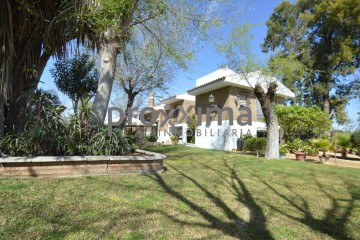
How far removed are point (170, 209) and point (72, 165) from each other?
276cm

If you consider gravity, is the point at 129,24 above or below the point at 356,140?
above

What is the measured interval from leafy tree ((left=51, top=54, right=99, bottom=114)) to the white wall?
32.8 ft

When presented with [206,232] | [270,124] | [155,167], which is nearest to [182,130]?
[270,124]

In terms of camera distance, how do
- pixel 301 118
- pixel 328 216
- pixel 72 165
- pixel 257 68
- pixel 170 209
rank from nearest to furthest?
pixel 170 209 < pixel 328 216 < pixel 72 165 < pixel 257 68 < pixel 301 118

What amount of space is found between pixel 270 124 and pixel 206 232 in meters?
9.67

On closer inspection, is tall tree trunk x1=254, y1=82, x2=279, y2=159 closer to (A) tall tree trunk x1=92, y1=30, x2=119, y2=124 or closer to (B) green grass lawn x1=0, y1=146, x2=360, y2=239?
(B) green grass lawn x1=0, y1=146, x2=360, y2=239

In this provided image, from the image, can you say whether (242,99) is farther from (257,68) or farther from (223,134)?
(257,68)

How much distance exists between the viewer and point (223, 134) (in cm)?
1781

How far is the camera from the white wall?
17.4m

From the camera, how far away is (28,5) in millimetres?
5809

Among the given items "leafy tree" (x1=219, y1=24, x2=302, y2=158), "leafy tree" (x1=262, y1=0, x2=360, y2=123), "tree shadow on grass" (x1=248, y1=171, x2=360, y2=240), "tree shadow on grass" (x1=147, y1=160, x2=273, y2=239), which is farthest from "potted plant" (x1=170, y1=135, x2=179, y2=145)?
"tree shadow on grass" (x1=248, y1=171, x2=360, y2=240)

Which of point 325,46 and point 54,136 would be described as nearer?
point 54,136

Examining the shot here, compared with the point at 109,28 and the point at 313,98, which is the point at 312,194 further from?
the point at 313,98

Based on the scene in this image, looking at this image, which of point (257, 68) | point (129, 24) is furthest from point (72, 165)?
point (257, 68)
